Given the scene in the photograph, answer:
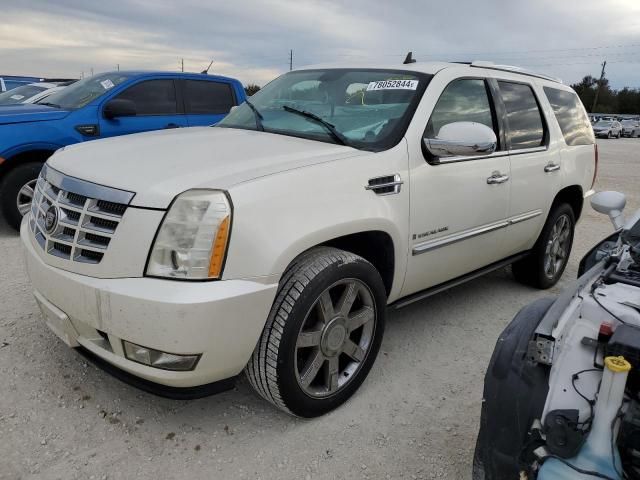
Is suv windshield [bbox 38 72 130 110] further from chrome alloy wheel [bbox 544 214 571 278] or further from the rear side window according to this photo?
Result: chrome alloy wheel [bbox 544 214 571 278]

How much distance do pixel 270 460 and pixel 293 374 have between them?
386 millimetres

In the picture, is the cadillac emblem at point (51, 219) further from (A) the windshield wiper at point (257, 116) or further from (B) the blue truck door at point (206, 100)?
(B) the blue truck door at point (206, 100)

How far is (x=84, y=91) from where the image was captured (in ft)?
20.0

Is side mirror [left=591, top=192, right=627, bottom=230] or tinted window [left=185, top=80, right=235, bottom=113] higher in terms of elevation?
tinted window [left=185, top=80, right=235, bottom=113]

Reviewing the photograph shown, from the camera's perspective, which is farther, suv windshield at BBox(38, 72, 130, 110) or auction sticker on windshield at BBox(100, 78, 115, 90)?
auction sticker on windshield at BBox(100, 78, 115, 90)

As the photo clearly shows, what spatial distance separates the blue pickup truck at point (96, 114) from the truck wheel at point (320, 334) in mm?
4165

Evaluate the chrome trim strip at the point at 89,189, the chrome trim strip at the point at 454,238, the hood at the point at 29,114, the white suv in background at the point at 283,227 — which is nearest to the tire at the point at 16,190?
the hood at the point at 29,114

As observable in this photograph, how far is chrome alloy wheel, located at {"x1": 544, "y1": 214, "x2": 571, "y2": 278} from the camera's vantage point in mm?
4441

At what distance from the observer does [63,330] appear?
2385 mm

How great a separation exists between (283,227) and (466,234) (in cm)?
153

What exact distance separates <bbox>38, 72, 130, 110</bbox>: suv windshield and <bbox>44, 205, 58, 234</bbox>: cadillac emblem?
12.9 feet

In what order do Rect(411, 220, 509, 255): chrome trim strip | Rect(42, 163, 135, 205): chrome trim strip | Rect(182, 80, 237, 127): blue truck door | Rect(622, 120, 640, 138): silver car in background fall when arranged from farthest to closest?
Rect(622, 120, 640, 138): silver car in background
Rect(182, 80, 237, 127): blue truck door
Rect(411, 220, 509, 255): chrome trim strip
Rect(42, 163, 135, 205): chrome trim strip

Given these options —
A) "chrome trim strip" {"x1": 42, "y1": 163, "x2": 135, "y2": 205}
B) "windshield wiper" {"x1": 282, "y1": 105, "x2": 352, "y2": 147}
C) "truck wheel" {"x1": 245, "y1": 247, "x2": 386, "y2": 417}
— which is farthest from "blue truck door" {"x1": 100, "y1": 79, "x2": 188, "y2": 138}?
"truck wheel" {"x1": 245, "y1": 247, "x2": 386, "y2": 417}

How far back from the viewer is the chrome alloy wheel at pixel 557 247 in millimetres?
4441
